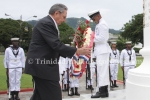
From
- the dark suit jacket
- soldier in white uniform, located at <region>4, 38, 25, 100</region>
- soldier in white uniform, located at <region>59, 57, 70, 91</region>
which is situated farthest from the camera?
soldier in white uniform, located at <region>59, 57, 70, 91</region>

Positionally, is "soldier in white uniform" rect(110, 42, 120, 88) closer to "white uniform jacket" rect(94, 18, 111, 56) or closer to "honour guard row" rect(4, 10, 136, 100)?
"honour guard row" rect(4, 10, 136, 100)

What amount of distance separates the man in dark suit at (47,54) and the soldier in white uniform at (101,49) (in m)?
1.97

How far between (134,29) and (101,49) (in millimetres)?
44033

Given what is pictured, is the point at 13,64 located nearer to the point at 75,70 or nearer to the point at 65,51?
the point at 75,70

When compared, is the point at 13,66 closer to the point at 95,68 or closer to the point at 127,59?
the point at 95,68

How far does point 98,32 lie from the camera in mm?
5141

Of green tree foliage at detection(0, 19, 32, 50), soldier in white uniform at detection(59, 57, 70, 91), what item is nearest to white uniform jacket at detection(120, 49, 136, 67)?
soldier in white uniform at detection(59, 57, 70, 91)

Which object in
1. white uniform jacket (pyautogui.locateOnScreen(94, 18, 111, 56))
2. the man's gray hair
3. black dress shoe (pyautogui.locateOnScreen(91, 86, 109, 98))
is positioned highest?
the man's gray hair

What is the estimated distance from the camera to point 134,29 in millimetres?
47406

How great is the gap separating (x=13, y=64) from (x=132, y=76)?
454cm

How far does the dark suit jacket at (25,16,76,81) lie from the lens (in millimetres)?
3035

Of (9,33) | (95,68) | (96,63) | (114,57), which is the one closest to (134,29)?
(9,33)

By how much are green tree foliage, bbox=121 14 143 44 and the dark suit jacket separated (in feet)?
142

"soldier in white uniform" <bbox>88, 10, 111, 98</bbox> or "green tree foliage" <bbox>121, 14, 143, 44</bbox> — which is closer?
"soldier in white uniform" <bbox>88, 10, 111, 98</bbox>
